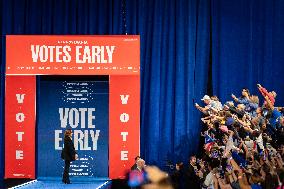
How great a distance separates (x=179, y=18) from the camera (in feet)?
34.3

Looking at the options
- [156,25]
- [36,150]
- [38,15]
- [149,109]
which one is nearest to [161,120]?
[149,109]

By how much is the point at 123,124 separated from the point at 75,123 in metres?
1.06

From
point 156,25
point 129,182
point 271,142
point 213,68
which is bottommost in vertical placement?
point 129,182

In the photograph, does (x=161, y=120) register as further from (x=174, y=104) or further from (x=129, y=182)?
(x=129, y=182)

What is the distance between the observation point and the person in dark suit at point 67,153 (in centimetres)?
957

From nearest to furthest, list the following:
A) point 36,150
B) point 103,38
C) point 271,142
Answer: point 271,142
point 103,38
point 36,150

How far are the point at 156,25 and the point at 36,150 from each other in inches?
145

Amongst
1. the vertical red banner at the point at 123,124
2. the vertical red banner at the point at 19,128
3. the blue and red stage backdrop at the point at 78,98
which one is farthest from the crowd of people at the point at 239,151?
the vertical red banner at the point at 19,128

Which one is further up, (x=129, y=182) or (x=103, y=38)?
(x=103, y=38)

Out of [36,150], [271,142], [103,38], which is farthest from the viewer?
[36,150]

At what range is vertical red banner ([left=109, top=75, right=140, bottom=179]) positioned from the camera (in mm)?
9836

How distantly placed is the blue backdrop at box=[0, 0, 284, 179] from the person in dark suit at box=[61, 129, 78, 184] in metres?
1.61

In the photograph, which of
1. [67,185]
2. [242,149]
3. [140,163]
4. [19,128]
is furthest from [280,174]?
[19,128]

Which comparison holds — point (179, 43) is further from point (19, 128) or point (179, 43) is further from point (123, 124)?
point (19, 128)
